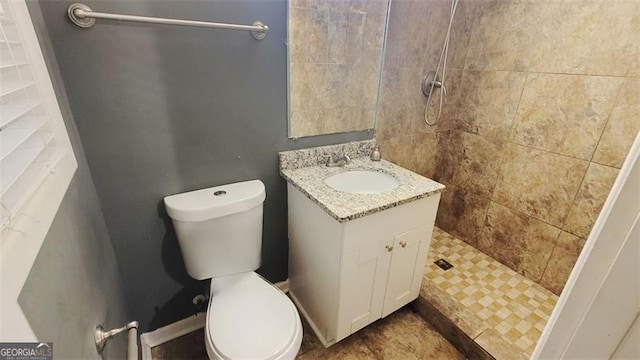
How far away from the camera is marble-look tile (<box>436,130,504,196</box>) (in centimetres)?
190

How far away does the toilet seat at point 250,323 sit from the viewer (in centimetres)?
99

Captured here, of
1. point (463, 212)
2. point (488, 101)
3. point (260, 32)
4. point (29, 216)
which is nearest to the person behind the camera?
point (29, 216)

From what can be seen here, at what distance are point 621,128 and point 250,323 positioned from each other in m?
1.87

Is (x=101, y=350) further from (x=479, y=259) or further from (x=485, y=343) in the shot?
(x=479, y=259)

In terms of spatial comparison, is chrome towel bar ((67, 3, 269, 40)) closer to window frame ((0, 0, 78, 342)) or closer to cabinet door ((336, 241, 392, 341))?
window frame ((0, 0, 78, 342))

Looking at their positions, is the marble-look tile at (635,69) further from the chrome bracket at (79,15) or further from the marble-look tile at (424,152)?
the chrome bracket at (79,15)

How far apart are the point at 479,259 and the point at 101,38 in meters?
2.39

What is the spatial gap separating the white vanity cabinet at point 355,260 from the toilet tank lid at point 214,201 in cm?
24

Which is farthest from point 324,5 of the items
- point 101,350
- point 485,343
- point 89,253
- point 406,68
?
point 485,343

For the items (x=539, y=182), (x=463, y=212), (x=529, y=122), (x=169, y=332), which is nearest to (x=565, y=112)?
(x=529, y=122)

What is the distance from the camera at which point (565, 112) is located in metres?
1.52

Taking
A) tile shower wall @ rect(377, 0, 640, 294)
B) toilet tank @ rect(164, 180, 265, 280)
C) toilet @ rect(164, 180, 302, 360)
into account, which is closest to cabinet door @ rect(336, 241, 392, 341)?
toilet @ rect(164, 180, 302, 360)

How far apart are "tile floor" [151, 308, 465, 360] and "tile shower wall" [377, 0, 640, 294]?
85 centimetres

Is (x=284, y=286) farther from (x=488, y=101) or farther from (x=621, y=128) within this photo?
(x=621, y=128)
